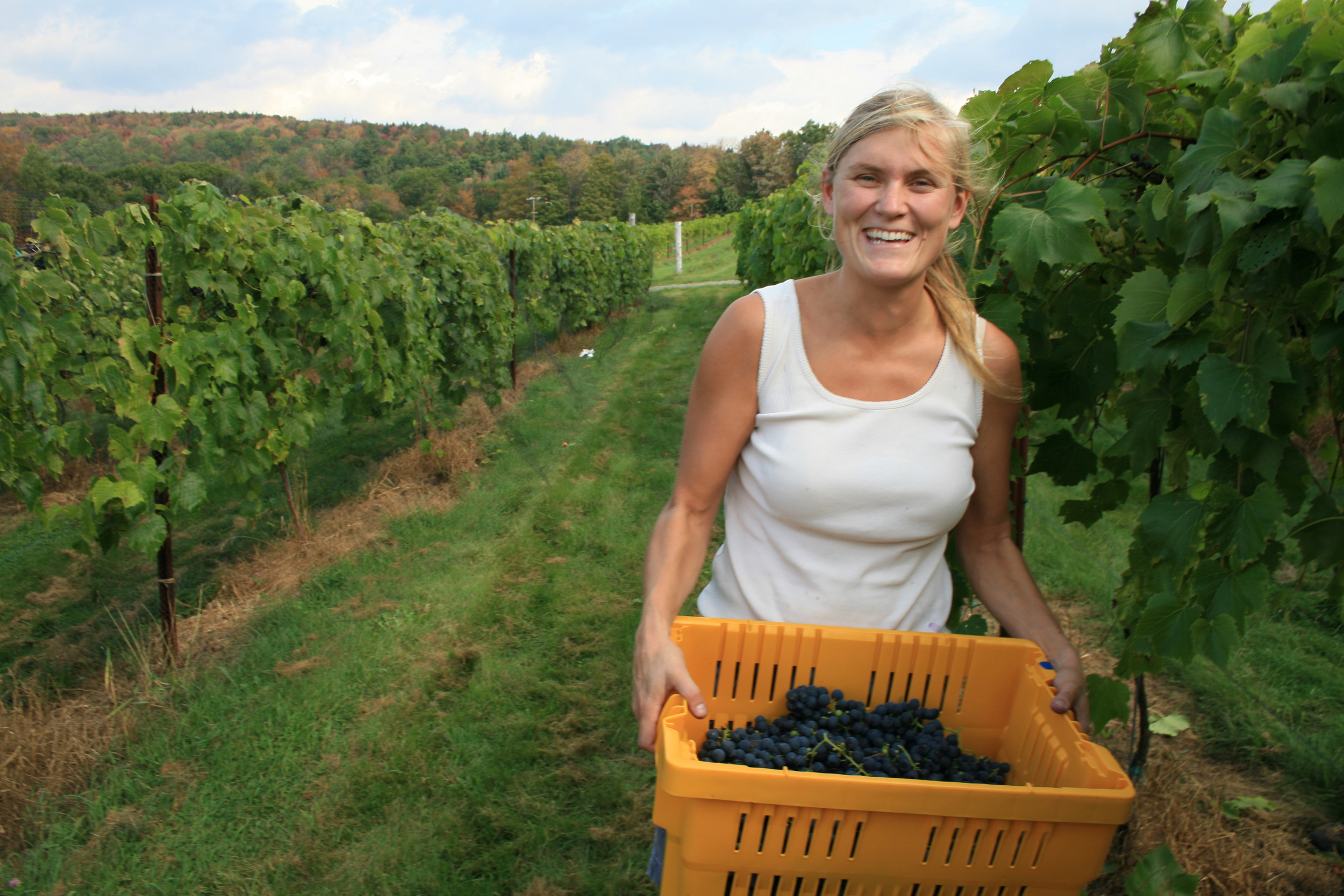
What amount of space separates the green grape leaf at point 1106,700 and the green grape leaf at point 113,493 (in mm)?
3524

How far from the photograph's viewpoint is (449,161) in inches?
2589

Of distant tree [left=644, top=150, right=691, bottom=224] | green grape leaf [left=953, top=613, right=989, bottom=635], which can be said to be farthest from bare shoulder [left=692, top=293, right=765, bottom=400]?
distant tree [left=644, top=150, right=691, bottom=224]

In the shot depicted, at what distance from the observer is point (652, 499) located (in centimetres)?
616

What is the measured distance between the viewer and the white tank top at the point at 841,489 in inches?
55.9

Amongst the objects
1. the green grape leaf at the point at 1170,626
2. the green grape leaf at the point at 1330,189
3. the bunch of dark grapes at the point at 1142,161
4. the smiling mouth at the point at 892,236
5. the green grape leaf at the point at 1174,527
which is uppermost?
the bunch of dark grapes at the point at 1142,161

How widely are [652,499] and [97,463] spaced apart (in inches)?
168

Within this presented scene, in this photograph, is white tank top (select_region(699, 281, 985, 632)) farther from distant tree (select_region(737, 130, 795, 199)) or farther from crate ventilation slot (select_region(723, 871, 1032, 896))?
distant tree (select_region(737, 130, 795, 199))

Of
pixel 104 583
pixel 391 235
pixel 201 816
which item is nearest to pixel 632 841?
pixel 201 816

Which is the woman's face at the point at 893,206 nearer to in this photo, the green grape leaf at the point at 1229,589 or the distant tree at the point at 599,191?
the green grape leaf at the point at 1229,589

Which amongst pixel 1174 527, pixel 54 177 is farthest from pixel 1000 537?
pixel 54 177

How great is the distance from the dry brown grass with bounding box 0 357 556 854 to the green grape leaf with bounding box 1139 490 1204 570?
84.6 inches

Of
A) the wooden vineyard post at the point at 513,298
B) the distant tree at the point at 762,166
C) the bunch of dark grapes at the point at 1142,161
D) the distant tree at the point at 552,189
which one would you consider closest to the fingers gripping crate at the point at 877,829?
the bunch of dark grapes at the point at 1142,161

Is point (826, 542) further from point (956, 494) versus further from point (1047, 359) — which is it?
point (1047, 359)

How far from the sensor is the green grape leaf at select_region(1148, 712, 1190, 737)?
306 cm
